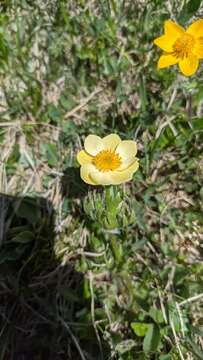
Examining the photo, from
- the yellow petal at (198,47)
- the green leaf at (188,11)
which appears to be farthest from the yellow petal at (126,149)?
the green leaf at (188,11)

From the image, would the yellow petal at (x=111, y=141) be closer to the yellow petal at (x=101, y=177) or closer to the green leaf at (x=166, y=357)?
the yellow petal at (x=101, y=177)

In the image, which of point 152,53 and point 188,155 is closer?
point 188,155

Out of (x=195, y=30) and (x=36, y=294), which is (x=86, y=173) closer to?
(x=36, y=294)

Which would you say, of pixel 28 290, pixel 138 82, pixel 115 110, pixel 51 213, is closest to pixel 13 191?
pixel 51 213

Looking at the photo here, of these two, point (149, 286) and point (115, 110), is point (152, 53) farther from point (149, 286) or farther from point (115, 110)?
point (149, 286)

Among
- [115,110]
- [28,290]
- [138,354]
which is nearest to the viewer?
[138,354]

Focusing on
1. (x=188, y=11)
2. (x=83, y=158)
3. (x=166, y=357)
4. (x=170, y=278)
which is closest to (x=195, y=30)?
(x=188, y=11)
